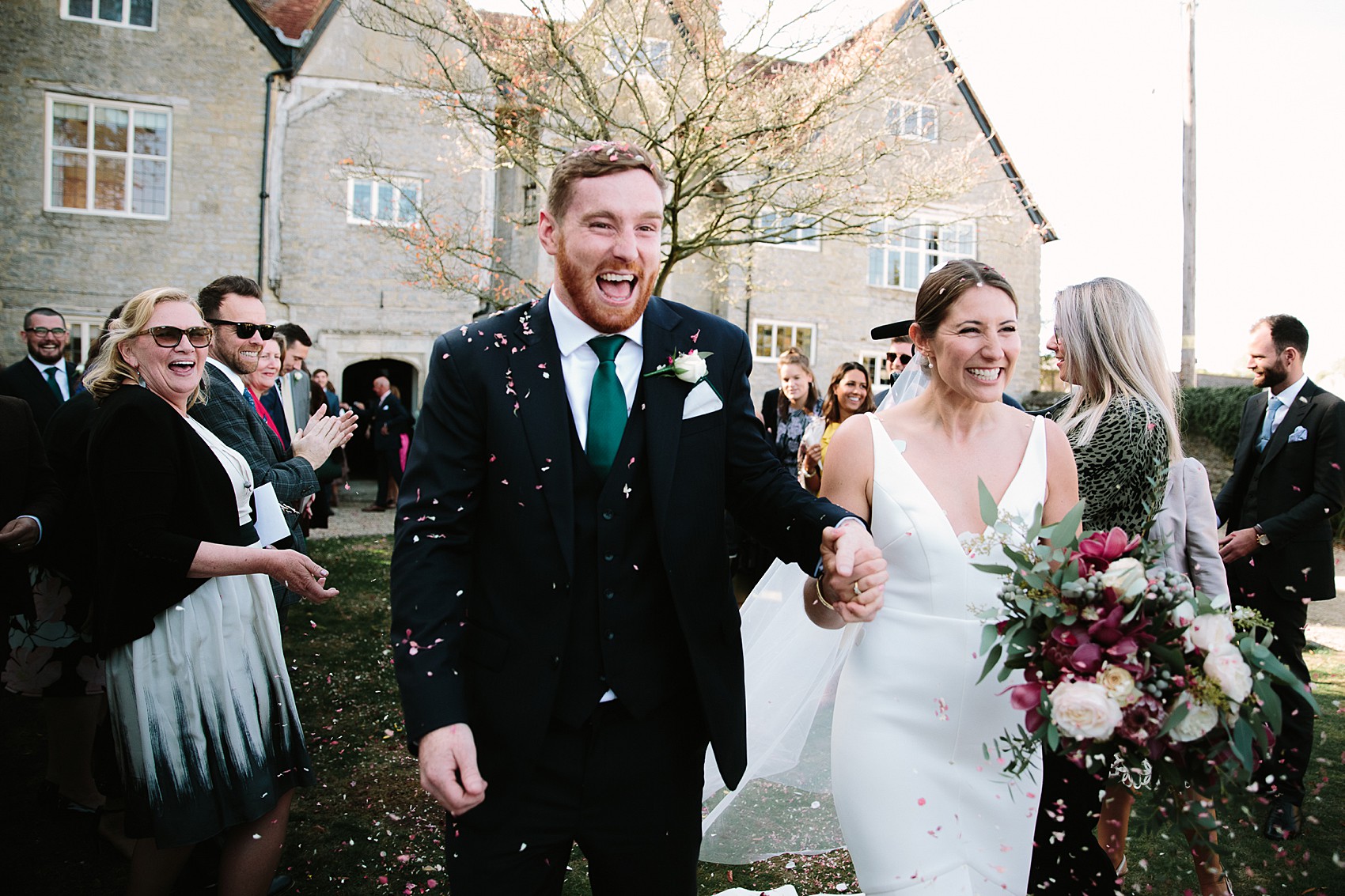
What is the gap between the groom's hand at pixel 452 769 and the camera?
1.87 m

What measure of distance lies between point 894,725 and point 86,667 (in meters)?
3.87

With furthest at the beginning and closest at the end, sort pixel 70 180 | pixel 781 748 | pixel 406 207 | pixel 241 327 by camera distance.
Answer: pixel 406 207
pixel 70 180
pixel 781 748
pixel 241 327

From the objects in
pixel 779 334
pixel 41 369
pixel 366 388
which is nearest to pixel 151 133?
pixel 366 388

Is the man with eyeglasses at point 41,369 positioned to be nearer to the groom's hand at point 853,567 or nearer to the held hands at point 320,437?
the held hands at point 320,437

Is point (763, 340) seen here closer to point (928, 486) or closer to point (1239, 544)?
point (1239, 544)

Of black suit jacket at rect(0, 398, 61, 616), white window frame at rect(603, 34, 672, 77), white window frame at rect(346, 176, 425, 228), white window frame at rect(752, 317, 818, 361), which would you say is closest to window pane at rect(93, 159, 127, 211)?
white window frame at rect(346, 176, 425, 228)

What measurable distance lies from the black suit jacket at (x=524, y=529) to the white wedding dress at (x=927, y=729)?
56cm

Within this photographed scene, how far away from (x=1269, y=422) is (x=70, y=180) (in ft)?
64.1

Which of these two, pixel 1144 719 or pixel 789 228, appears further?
pixel 789 228

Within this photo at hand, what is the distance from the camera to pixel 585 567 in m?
2.11

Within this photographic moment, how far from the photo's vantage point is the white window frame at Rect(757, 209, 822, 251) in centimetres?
987

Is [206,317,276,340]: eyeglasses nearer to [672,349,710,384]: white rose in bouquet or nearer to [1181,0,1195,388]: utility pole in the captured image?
[672,349,710,384]: white rose in bouquet

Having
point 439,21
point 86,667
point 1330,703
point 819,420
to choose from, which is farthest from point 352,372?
point 1330,703

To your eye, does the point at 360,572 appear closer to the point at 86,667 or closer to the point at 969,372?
the point at 86,667
